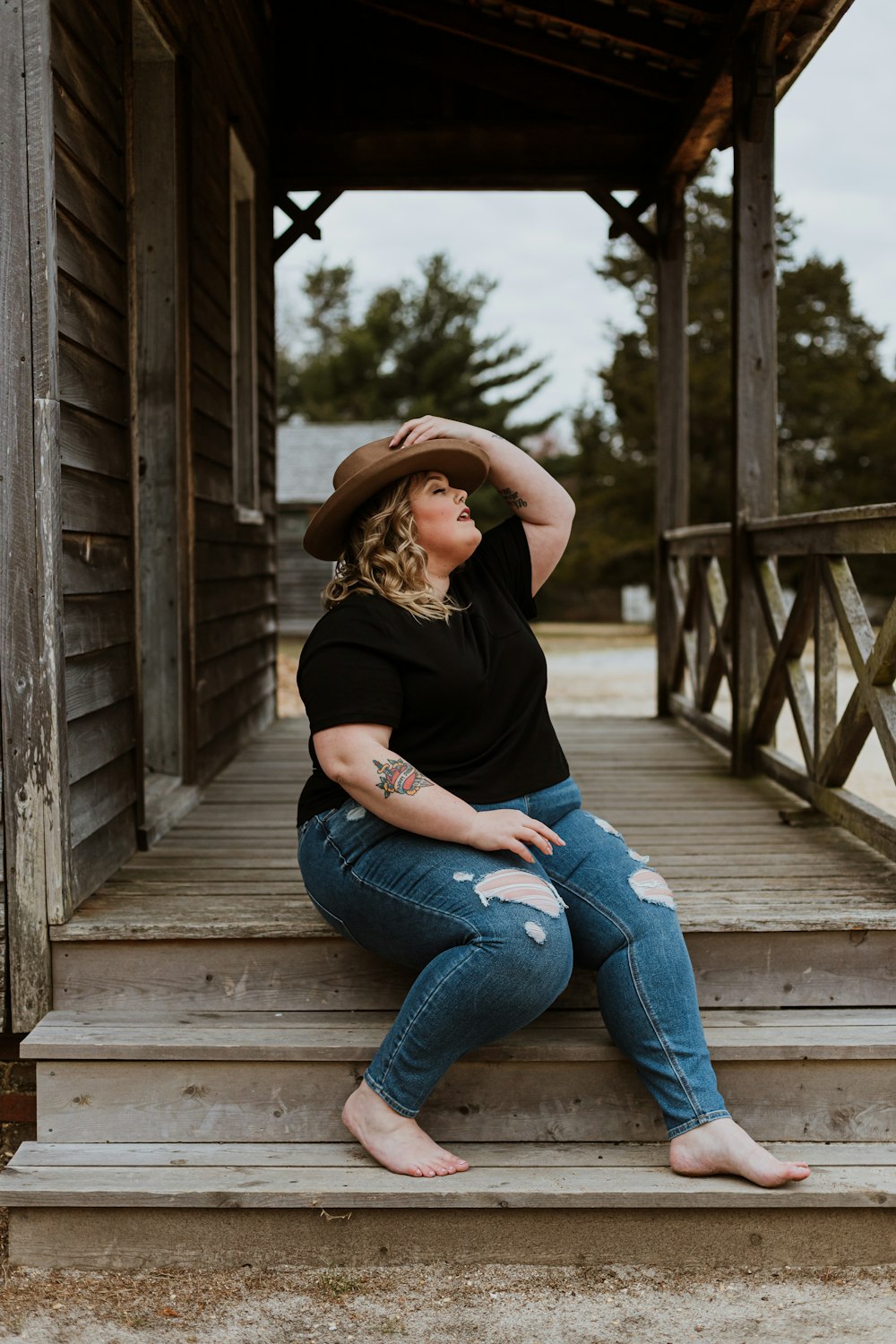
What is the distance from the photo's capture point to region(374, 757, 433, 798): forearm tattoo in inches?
90.0

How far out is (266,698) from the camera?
6773 mm

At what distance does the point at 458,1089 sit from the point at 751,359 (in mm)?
3089

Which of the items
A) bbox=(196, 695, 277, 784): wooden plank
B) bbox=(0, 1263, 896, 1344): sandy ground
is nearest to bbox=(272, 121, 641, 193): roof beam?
bbox=(196, 695, 277, 784): wooden plank

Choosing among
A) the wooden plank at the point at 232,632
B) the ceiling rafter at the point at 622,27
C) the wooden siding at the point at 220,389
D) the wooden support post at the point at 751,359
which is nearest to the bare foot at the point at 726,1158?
the wooden siding at the point at 220,389

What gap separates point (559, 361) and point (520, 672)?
30.6 m

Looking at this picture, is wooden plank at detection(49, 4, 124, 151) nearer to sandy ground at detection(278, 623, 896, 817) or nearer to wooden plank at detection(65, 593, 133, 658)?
wooden plank at detection(65, 593, 133, 658)

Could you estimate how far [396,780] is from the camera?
7.52 ft

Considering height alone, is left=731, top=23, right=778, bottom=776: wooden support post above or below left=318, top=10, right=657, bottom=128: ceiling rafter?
below

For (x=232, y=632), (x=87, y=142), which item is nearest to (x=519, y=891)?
(x=87, y=142)

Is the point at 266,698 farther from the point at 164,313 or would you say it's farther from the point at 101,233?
the point at 101,233

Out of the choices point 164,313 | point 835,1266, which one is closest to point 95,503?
point 164,313

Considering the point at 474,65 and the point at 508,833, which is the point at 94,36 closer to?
the point at 508,833

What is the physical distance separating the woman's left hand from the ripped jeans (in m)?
0.70

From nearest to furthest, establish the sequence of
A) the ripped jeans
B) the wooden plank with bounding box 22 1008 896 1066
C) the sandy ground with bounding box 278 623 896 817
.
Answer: the ripped jeans
the wooden plank with bounding box 22 1008 896 1066
the sandy ground with bounding box 278 623 896 817
